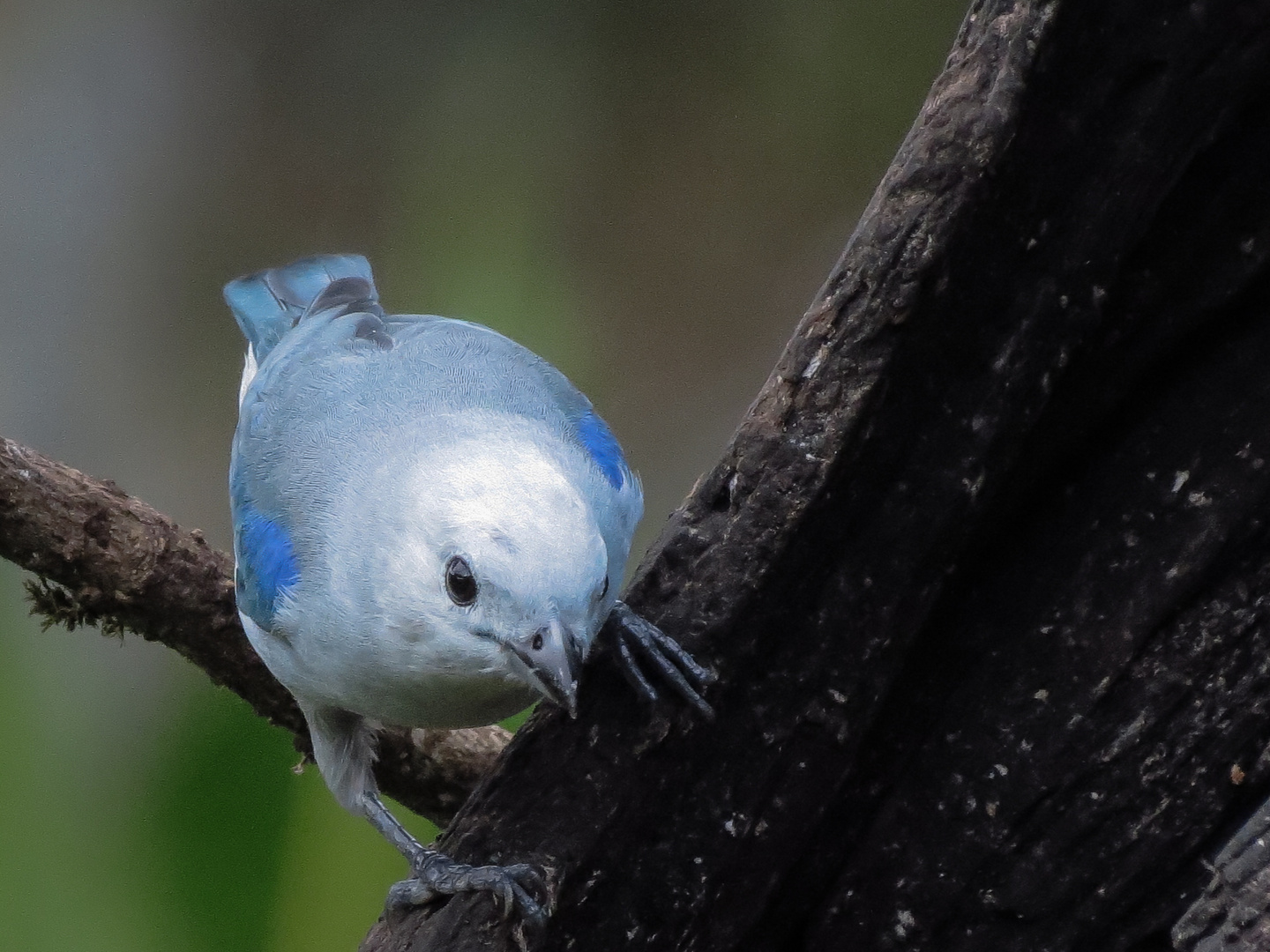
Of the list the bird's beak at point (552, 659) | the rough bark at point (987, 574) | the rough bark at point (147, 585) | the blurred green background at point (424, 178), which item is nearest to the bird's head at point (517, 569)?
the bird's beak at point (552, 659)

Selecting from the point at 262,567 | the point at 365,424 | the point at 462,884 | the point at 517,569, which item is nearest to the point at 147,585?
the point at 262,567

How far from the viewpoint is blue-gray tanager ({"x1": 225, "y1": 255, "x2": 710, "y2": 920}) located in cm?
186

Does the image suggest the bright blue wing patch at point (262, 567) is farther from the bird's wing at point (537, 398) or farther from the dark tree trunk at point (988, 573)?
the dark tree trunk at point (988, 573)

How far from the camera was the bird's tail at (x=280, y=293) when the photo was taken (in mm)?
3381

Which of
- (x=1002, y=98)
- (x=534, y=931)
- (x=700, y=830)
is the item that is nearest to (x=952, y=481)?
(x=1002, y=98)

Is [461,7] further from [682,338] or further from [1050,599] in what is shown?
[1050,599]

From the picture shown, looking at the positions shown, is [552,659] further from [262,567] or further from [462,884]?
[262,567]

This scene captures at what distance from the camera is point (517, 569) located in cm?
182

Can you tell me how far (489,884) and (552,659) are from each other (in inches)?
17.7

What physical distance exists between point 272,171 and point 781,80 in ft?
7.71

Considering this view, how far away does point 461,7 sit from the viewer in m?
5.46

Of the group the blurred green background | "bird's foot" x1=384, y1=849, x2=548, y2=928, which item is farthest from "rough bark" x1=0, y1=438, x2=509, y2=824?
the blurred green background

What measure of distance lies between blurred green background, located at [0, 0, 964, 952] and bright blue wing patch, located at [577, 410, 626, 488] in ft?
8.20

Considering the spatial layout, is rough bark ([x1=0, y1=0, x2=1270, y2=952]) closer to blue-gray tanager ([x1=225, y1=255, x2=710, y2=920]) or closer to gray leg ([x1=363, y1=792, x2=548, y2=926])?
gray leg ([x1=363, y1=792, x2=548, y2=926])
